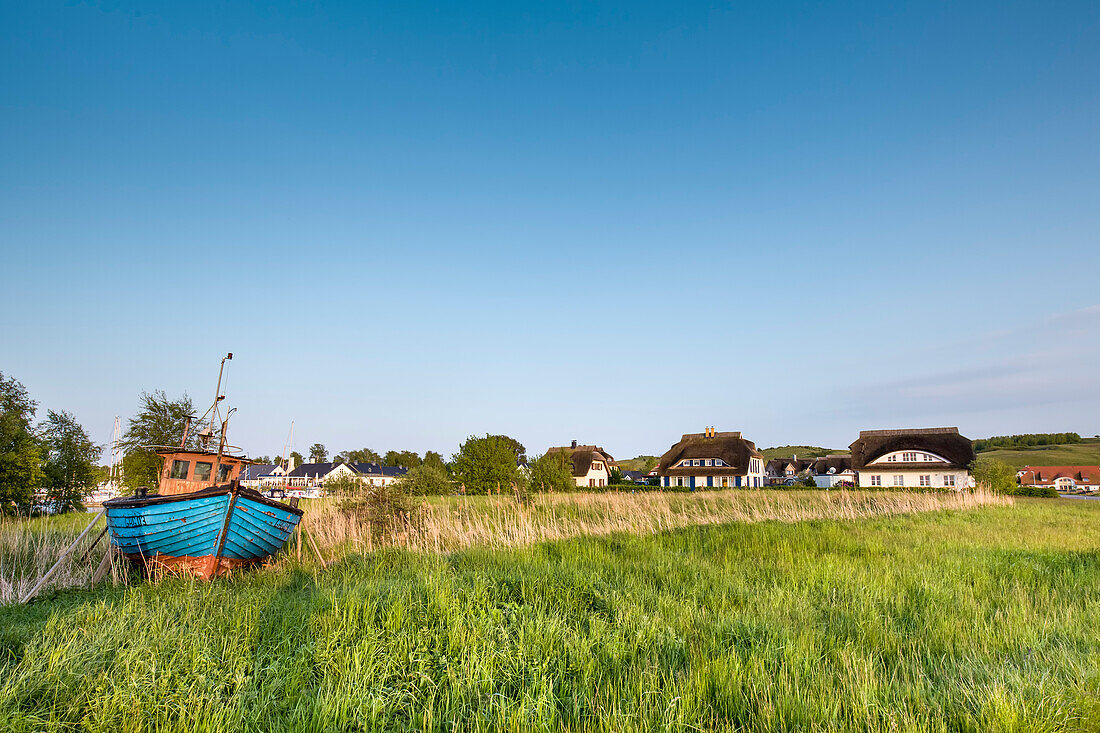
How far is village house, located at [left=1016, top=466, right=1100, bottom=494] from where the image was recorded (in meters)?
88.9

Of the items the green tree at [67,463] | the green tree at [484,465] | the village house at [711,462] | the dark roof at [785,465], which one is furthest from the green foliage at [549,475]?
the dark roof at [785,465]

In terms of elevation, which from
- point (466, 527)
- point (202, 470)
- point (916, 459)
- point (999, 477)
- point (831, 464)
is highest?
point (202, 470)

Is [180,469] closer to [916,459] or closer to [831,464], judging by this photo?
[916,459]

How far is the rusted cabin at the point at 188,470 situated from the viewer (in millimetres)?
11930

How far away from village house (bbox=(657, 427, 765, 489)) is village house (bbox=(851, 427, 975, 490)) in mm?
12251

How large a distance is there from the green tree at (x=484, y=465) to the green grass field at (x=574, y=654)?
3260 centimetres

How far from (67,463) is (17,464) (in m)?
6.90

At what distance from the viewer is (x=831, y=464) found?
93.2 metres

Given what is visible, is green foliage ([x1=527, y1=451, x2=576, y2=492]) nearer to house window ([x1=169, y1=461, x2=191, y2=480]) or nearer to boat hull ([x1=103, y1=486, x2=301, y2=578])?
house window ([x1=169, y1=461, x2=191, y2=480])

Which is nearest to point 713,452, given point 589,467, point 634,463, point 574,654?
point 589,467

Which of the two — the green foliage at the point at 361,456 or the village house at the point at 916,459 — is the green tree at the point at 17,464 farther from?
the green foliage at the point at 361,456

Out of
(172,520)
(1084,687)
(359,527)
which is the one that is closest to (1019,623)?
(1084,687)

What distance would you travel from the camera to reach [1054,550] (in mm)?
11656

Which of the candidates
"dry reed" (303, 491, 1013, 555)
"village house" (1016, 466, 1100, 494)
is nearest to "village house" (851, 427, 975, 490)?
"dry reed" (303, 491, 1013, 555)
